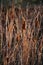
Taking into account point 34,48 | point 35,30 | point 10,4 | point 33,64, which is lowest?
point 33,64

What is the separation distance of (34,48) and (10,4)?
511 mm

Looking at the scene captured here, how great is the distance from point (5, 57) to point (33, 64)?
0.98 feet

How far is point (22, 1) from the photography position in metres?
2.67

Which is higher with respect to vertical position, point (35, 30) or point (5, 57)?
point (35, 30)

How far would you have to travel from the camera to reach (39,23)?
2.72 m

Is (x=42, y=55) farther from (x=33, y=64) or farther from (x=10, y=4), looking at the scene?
(x=10, y=4)

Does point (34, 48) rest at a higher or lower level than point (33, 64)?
higher

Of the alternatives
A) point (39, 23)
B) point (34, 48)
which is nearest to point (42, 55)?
point (34, 48)

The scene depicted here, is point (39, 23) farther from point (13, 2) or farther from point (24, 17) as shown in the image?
point (13, 2)

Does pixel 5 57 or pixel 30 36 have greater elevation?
pixel 30 36

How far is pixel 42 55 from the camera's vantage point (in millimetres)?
2756

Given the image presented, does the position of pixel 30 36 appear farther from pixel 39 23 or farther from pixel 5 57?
pixel 5 57

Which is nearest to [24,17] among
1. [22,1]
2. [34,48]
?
[22,1]

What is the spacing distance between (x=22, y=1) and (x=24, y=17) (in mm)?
162
